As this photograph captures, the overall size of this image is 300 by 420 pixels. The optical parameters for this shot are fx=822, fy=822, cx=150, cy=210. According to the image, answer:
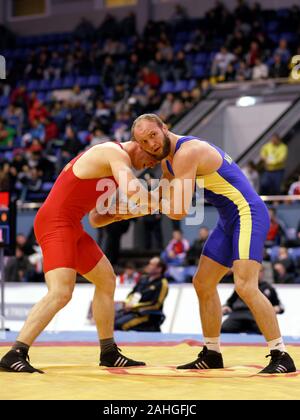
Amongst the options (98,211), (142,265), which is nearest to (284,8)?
(142,265)

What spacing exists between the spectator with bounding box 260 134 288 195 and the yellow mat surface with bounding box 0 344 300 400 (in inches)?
259

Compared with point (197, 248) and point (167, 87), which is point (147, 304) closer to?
point (197, 248)

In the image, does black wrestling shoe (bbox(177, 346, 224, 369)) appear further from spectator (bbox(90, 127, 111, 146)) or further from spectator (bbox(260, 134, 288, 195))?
spectator (bbox(90, 127, 111, 146))

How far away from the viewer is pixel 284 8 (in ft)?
61.1

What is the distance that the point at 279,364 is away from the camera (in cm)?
462

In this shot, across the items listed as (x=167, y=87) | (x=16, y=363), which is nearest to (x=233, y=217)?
(x=16, y=363)

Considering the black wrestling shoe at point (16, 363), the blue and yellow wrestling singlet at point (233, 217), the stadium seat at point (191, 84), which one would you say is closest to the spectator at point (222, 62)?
the stadium seat at point (191, 84)

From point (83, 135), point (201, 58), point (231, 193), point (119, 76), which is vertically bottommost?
point (231, 193)

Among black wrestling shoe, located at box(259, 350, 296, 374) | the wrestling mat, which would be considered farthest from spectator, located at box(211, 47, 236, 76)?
black wrestling shoe, located at box(259, 350, 296, 374)

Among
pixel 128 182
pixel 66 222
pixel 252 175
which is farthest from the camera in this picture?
pixel 252 175

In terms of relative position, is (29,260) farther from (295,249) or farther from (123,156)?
(123,156)

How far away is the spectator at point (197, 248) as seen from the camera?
10.3 m

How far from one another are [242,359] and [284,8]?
1439cm

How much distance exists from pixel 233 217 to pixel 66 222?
0.98m
